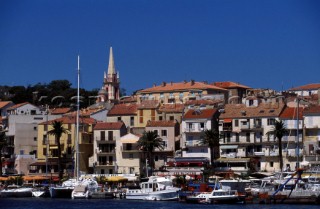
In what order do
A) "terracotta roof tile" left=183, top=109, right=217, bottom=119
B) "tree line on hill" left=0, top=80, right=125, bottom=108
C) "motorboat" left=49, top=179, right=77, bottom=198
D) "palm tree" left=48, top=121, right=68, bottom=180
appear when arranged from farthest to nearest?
"tree line on hill" left=0, top=80, right=125, bottom=108
"terracotta roof tile" left=183, top=109, right=217, bottom=119
"palm tree" left=48, top=121, right=68, bottom=180
"motorboat" left=49, top=179, right=77, bottom=198

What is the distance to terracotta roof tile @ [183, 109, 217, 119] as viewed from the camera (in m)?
93.8

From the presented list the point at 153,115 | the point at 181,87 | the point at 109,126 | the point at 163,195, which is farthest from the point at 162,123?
the point at 181,87

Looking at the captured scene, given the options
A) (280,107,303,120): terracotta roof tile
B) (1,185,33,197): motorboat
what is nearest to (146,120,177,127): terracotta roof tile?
(280,107,303,120): terracotta roof tile

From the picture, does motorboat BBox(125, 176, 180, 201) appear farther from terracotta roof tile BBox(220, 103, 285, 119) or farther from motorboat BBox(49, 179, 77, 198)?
terracotta roof tile BBox(220, 103, 285, 119)

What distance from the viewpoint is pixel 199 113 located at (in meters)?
94.7

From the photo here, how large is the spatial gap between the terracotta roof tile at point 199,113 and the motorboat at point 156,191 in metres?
15.9

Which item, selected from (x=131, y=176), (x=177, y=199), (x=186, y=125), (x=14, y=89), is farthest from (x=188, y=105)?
(x=14, y=89)

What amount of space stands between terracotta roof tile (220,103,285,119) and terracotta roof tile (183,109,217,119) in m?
1.33

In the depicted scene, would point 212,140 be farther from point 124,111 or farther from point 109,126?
point 124,111

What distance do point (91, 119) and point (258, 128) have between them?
24202 mm

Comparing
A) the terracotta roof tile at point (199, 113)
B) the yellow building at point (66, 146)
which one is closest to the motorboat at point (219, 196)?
the terracotta roof tile at point (199, 113)

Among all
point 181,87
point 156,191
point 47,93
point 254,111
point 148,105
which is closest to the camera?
point 156,191

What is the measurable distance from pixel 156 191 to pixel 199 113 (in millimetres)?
19263

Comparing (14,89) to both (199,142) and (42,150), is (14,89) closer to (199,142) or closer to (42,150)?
(42,150)
